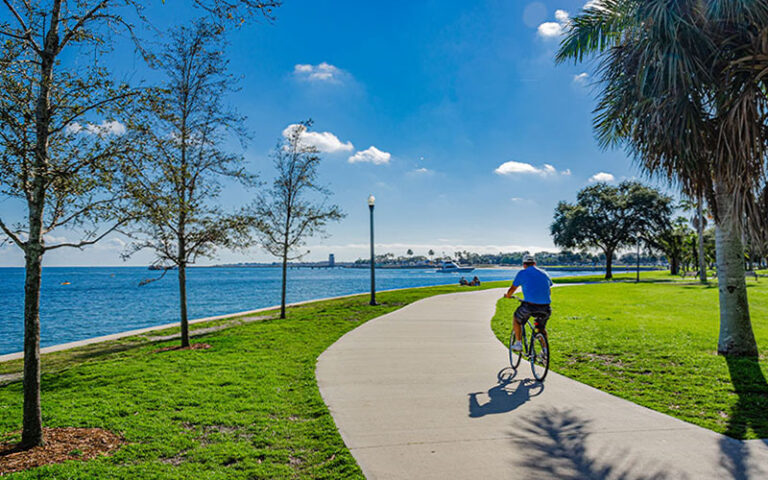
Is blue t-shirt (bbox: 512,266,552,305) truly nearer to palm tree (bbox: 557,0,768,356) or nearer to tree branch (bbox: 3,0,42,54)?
palm tree (bbox: 557,0,768,356)

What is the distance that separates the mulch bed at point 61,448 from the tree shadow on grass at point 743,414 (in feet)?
19.1

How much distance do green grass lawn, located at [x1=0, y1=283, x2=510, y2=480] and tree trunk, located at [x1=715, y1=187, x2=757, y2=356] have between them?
797 cm

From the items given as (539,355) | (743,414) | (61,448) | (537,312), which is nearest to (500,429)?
(539,355)

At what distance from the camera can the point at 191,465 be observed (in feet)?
12.6

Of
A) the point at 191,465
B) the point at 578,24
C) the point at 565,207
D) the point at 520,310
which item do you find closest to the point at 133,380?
the point at 191,465

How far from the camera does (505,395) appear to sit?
5.90 meters

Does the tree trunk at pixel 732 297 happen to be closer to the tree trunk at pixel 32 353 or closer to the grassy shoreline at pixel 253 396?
the grassy shoreline at pixel 253 396

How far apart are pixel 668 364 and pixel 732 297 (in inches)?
84.1

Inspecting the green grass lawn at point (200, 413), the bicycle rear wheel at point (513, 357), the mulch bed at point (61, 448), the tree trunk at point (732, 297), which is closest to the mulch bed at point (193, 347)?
the green grass lawn at point (200, 413)

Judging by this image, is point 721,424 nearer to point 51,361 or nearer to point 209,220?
point 209,220

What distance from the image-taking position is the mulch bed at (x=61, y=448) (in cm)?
399

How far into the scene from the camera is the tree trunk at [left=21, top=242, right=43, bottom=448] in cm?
436

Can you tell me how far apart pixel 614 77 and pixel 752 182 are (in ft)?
11.3

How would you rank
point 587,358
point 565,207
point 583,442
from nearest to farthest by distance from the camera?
1. point 583,442
2. point 587,358
3. point 565,207
